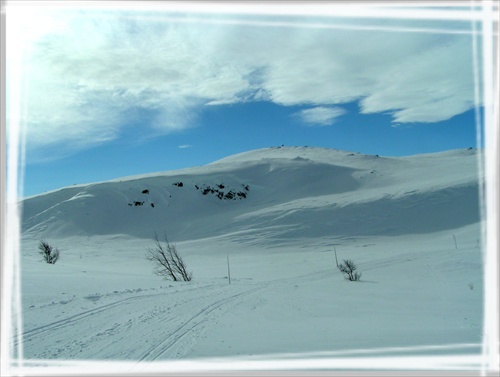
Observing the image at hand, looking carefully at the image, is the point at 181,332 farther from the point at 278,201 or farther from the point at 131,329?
the point at 278,201

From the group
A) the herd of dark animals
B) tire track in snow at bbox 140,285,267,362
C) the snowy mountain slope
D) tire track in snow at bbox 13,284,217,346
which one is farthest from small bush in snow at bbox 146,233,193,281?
the herd of dark animals

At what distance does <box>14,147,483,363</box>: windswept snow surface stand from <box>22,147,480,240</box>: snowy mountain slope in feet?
0.98

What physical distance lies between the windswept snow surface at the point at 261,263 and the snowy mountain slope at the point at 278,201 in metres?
0.30

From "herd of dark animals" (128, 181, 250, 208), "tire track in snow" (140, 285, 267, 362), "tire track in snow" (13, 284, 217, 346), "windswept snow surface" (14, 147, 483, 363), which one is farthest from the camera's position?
"herd of dark animals" (128, 181, 250, 208)

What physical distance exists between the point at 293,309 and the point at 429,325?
3.03 metres

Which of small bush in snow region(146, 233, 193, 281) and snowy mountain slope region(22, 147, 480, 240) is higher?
snowy mountain slope region(22, 147, 480, 240)

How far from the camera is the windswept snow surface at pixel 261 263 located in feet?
22.4

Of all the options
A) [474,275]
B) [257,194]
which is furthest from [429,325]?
[257,194]

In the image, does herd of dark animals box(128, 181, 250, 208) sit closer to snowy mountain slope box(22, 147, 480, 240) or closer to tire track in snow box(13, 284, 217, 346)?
snowy mountain slope box(22, 147, 480, 240)

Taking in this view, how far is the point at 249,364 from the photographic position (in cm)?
525

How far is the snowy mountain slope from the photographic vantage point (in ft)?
145

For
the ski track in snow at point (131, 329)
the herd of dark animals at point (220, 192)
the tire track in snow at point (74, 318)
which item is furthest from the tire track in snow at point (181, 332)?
the herd of dark animals at point (220, 192)

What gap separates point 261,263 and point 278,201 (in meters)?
35.2

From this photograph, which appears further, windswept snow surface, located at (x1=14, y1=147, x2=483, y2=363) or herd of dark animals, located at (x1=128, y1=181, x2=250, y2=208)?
herd of dark animals, located at (x1=128, y1=181, x2=250, y2=208)
